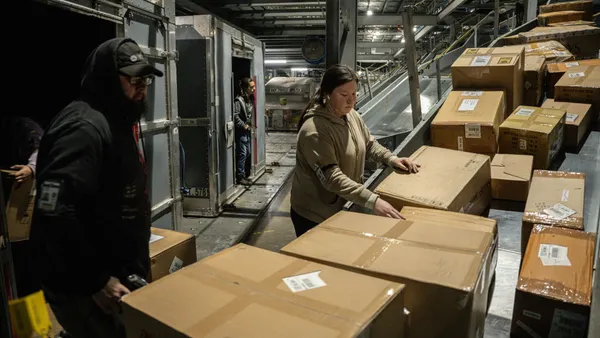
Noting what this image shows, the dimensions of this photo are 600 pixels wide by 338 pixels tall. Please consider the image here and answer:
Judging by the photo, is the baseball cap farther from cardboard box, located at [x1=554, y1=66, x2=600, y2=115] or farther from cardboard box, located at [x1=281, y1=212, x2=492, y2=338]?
cardboard box, located at [x1=554, y1=66, x2=600, y2=115]

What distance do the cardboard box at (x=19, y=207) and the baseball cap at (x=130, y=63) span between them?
4.58 ft

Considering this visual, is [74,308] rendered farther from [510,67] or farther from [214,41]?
[214,41]

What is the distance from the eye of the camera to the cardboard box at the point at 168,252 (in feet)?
6.46

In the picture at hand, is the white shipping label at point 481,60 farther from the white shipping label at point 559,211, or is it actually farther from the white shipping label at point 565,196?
the white shipping label at point 559,211

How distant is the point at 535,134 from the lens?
3.00m

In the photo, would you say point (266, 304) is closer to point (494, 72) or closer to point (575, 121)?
point (494, 72)

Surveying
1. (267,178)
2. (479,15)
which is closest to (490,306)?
(267,178)

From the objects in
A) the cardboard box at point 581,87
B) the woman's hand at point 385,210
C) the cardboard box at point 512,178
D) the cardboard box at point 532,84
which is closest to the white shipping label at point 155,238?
the woman's hand at point 385,210

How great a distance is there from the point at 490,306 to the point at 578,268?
0.39m

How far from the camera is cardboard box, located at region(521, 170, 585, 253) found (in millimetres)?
2049

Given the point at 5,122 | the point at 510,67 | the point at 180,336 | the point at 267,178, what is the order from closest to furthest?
the point at 180,336, the point at 5,122, the point at 510,67, the point at 267,178

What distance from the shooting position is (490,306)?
1.83 meters

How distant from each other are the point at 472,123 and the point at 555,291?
6.06 ft

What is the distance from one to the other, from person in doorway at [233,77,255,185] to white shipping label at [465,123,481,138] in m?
4.13
